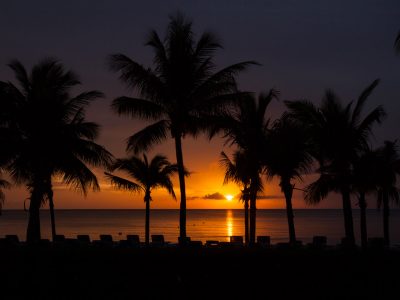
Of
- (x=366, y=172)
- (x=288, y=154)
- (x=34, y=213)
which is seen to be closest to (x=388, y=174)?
(x=366, y=172)

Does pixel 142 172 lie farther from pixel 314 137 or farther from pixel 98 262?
pixel 98 262

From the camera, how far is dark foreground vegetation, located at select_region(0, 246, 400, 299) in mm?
9969

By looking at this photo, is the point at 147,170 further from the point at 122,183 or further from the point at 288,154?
the point at 288,154

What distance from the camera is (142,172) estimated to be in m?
34.3

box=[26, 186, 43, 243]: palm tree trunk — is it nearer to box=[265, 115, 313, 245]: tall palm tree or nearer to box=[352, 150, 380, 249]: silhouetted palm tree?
box=[265, 115, 313, 245]: tall palm tree

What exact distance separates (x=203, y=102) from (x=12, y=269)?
11.0 metres

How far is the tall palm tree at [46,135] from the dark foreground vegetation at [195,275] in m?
8.35

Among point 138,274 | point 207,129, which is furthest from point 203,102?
point 138,274

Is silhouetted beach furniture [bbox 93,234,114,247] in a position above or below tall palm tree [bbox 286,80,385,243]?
below

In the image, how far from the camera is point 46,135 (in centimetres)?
2119

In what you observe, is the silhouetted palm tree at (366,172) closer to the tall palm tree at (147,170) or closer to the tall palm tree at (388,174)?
the tall palm tree at (388,174)

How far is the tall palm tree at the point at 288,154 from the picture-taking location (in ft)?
72.8

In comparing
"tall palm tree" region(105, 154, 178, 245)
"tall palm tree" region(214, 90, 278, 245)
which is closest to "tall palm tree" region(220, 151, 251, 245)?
"tall palm tree" region(214, 90, 278, 245)

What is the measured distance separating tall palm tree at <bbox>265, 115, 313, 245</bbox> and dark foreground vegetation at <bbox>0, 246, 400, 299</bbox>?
9446 millimetres
